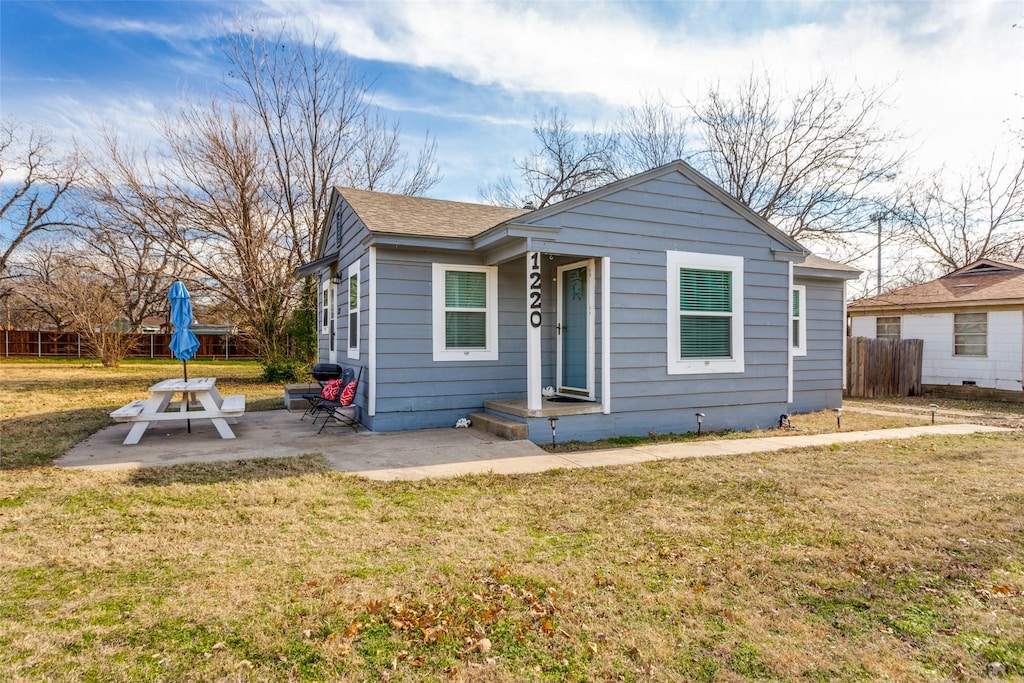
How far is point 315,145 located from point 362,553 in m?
18.3

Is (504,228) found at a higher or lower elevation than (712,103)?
lower

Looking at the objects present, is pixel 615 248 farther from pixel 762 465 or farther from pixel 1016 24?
pixel 1016 24

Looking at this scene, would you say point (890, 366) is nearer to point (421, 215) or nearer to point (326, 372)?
point (421, 215)

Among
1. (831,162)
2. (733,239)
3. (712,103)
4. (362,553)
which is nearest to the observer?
(362,553)

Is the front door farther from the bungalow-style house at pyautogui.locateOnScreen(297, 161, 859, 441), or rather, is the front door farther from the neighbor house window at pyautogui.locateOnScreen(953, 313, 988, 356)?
the neighbor house window at pyautogui.locateOnScreen(953, 313, 988, 356)

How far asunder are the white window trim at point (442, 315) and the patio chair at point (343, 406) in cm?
136

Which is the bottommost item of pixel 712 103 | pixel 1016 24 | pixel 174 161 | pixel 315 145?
pixel 1016 24

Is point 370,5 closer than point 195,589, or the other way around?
point 195,589

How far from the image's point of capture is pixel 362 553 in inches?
133

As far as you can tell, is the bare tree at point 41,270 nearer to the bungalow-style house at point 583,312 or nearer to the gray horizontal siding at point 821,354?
the bungalow-style house at point 583,312

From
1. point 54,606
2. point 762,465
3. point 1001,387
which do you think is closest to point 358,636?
point 54,606

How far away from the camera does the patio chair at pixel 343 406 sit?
7910mm

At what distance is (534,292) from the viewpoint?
271 inches

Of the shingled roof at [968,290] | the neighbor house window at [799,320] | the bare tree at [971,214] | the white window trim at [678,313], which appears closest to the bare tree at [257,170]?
the white window trim at [678,313]
